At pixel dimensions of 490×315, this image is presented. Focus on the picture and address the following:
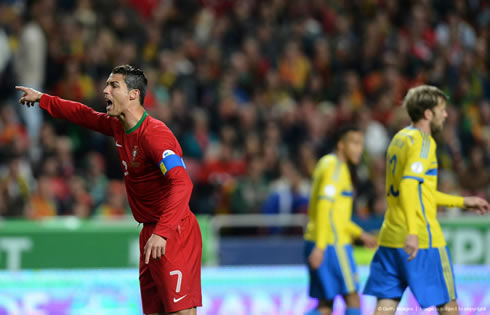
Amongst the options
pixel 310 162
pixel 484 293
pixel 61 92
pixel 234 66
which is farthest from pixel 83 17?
pixel 484 293

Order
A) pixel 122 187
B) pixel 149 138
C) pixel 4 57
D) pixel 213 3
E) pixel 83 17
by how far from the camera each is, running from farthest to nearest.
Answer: pixel 213 3, pixel 83 17, pixel 4 57, pixel 122 187, pixel 149 138

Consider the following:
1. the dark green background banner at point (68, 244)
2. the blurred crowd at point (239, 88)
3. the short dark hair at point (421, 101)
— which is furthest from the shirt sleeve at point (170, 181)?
the blurred crowd at point (239, 88)

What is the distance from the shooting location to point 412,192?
566cm

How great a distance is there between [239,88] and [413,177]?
8859 mm

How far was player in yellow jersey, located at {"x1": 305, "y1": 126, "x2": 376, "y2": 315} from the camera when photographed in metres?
7.11

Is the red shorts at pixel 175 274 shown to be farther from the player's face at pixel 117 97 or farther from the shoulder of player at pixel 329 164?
the shoulder of player at pixel 329 164

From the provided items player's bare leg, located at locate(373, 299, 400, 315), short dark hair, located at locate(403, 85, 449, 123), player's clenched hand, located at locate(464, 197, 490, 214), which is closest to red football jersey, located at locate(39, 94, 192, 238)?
player's bare leg, located at locate(373, 299, 400, 315)

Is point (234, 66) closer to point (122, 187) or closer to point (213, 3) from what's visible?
point (213, 3)

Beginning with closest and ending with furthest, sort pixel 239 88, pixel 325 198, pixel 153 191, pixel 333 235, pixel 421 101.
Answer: pixel 153 191
pixel 421 101
pixel 325 198
pixel 333 235
pixel 239 88

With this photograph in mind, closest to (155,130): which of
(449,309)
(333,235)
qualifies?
(449,309)

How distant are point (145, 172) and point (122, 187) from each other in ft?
21.7

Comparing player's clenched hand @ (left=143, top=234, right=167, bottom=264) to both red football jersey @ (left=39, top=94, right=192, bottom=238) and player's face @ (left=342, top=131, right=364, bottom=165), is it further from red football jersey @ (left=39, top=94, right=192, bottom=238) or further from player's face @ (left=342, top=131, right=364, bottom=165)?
player's face @ (left=342, top=131, right=364, bottom=165)

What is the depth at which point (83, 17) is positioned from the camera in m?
13.6

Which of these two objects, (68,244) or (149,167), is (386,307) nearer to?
(149,167)
